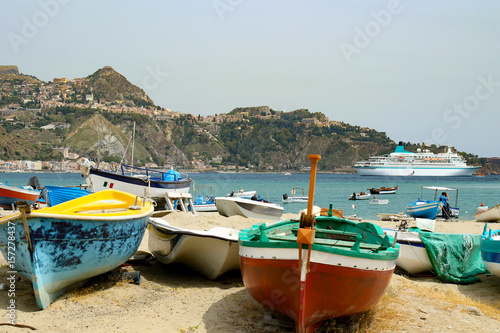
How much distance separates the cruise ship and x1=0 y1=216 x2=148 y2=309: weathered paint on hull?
12350cm

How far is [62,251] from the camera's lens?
6.91 metres

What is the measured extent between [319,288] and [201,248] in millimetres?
3637

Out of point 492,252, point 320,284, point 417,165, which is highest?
point 320,284

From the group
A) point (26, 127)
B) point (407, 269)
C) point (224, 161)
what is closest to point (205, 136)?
point (224, 161)

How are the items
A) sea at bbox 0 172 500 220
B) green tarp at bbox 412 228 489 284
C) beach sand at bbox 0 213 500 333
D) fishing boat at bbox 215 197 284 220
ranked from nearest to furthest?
beach sand at bbox 0 213 500 333
green tarp at bbox 412 228 489 284
fishing boat at bbox 215 197 284 220
sea at bbox 0 172 500 220

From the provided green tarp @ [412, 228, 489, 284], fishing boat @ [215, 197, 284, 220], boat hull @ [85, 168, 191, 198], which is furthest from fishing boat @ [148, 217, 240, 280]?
boat hull @ [85, 168, 191, 198]

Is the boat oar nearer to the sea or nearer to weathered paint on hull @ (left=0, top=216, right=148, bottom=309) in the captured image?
weathered paint on hull @ (left=0, top=216, right=148, bottom=309)

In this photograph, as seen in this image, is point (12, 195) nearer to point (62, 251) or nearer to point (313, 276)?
point (62, 251)

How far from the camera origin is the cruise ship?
4852 inches

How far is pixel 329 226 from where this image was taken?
26.2ft

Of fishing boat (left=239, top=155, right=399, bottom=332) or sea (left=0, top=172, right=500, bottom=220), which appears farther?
sea (left=0, top=172, right=500, bottom=220)

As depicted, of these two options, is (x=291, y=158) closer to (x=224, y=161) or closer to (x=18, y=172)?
(x=224, y=161)

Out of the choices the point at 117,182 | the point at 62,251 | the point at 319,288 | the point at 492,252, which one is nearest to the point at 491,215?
the point at 492,252

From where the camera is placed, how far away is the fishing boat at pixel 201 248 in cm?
854
